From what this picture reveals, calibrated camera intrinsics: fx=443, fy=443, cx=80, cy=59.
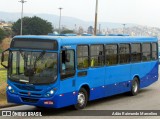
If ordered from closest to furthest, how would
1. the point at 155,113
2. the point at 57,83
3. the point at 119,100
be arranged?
the point at 57,83, the point at 155,113, the point at 119,100

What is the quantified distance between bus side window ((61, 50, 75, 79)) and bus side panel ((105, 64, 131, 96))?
2846 mm

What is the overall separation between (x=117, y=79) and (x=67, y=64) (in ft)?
A: 14.0

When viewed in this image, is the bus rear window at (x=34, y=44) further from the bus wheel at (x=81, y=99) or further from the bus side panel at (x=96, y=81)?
the bus side panel at (x=96, y=81)

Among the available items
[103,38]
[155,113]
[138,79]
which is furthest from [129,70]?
[155,113]

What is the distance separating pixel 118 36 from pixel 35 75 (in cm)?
589

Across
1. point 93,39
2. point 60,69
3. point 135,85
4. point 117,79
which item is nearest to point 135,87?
point 135,85

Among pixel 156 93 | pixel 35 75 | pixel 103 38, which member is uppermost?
pixel 103 38

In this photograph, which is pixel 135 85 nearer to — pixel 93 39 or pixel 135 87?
pixel 135 87

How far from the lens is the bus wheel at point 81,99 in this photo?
14867 mm

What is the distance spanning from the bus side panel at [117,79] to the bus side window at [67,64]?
9.34ft

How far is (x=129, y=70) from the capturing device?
1895cm

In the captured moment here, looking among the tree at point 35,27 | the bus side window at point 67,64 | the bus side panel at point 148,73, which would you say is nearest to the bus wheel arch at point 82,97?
the bus side window at point 67,64

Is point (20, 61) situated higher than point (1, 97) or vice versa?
point (20, 61)

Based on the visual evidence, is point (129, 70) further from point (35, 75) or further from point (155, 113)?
point (35, 75)
